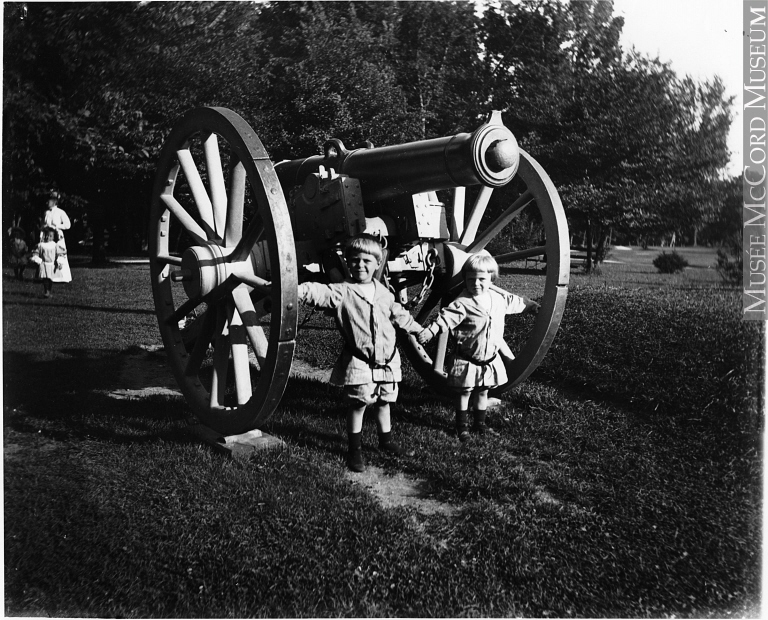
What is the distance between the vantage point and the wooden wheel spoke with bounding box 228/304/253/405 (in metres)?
4.23

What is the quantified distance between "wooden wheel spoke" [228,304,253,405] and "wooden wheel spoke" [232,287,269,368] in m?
0.18

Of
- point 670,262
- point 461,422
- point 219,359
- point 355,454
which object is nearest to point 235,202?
point 219,359

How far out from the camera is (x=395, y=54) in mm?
6832

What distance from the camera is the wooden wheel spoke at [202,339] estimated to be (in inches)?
170

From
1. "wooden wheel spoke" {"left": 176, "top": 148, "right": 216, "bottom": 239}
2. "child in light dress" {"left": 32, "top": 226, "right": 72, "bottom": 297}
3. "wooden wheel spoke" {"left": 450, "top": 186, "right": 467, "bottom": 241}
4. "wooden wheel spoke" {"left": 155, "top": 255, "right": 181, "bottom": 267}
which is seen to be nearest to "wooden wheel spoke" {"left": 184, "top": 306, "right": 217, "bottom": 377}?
"wooden wheel spoke" {"left": 155, "top": 255, "right": 181, "bottom": 267}

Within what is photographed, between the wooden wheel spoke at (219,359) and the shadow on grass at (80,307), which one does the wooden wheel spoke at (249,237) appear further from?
the shadow on grass at (80,307)

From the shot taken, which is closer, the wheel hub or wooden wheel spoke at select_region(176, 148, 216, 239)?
the wheel hub

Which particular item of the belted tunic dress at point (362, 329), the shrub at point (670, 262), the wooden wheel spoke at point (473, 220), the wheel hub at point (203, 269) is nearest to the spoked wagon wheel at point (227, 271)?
the wheel hub at point (203, 269)

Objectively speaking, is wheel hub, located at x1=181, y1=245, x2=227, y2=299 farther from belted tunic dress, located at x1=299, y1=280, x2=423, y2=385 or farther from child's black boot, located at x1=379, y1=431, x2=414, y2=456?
child's black boot, located at x1=379, y1=431, x2=414, y2=456

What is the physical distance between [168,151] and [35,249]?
1.31m

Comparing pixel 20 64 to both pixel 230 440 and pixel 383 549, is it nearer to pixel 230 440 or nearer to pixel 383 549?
pixel 230 440

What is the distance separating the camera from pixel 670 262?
6.77 metres

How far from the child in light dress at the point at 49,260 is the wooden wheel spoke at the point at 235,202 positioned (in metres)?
1.48

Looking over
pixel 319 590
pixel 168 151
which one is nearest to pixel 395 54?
pixel 168 151
